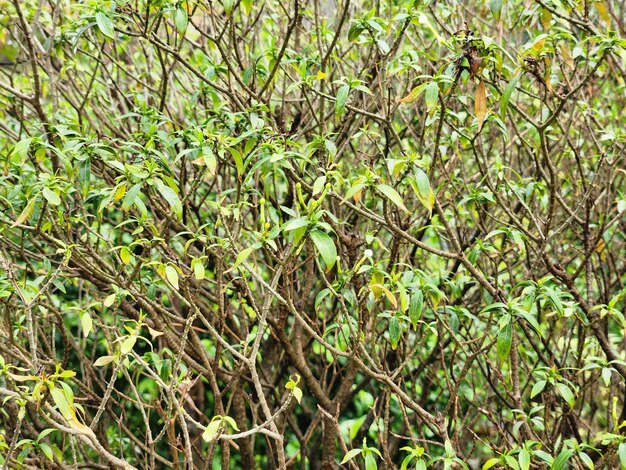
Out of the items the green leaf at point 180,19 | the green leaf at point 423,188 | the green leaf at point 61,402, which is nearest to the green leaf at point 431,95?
the green leaf at point 423,188

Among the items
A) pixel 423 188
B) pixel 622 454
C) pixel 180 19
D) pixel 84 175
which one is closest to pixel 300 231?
pixel 423 188

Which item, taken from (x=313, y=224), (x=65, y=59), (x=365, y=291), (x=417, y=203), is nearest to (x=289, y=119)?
(x=417, y=203)

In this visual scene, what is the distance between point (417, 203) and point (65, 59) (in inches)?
76.7

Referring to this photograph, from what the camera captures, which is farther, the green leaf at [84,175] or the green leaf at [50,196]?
the green leaf at [84,175]

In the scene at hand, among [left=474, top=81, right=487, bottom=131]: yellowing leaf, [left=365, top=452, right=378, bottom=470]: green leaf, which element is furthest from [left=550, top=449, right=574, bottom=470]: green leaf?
[left=474, top=81, right=487, bottom=131]: yellowing leaf

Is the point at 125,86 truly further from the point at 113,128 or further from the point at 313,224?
the point at 313,224

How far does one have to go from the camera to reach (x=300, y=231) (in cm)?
198

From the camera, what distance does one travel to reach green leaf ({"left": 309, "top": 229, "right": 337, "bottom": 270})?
190cm

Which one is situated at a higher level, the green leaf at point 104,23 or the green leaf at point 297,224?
the green leaf at point 104,23

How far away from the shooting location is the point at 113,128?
3.41 metres

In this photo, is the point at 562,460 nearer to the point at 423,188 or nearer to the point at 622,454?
the point at 622,454

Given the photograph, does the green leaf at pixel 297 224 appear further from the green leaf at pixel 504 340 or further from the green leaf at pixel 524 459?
the green leaf at pixel 524 459

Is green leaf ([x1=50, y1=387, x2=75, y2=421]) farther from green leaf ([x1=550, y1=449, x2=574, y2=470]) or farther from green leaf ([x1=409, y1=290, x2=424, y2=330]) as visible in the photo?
green leaf ([x1=550, y1=449, x2=574, y2=470])

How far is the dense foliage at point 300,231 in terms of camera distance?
90.8 inches
